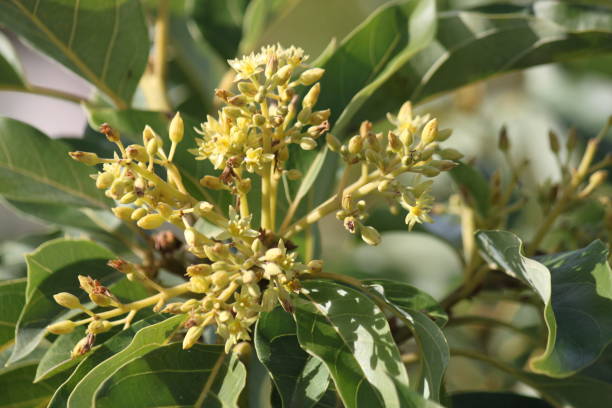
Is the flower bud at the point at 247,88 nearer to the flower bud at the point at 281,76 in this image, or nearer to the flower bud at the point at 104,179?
the flower bud at the point at 281,76

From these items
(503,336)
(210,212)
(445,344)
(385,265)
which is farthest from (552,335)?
(503,336)

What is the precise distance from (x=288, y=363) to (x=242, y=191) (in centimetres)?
25

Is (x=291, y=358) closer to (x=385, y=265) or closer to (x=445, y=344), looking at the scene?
(x=445, y=344)

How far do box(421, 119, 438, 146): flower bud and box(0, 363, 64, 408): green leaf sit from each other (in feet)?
2.22

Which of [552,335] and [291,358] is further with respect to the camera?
[291,358]

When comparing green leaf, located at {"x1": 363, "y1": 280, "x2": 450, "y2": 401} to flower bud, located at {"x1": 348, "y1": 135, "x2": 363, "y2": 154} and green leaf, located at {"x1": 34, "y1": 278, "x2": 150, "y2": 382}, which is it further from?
green leaf, located at {"x1": 34, "y1": 278, "x2": 150, "y2": 382}

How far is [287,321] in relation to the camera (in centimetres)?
101

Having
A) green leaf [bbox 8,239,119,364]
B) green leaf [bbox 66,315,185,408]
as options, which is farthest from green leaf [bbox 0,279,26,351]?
green leaf [bbox 66,315,185,408]

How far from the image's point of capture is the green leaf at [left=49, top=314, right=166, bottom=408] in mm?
971

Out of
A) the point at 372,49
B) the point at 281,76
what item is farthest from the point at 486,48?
the point at 281,76

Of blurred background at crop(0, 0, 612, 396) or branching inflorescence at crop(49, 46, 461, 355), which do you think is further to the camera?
blurred background at crop(0, 0, 612, 396)

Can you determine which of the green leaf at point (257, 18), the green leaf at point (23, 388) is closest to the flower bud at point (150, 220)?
the green leaf at point (23, 388)

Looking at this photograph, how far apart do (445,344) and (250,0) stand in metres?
1.25

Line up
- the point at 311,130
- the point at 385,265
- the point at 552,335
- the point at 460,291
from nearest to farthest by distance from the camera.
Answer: the point at 552,335 < the point at 311,130 < the point at 460,291 < the point at 385,265
